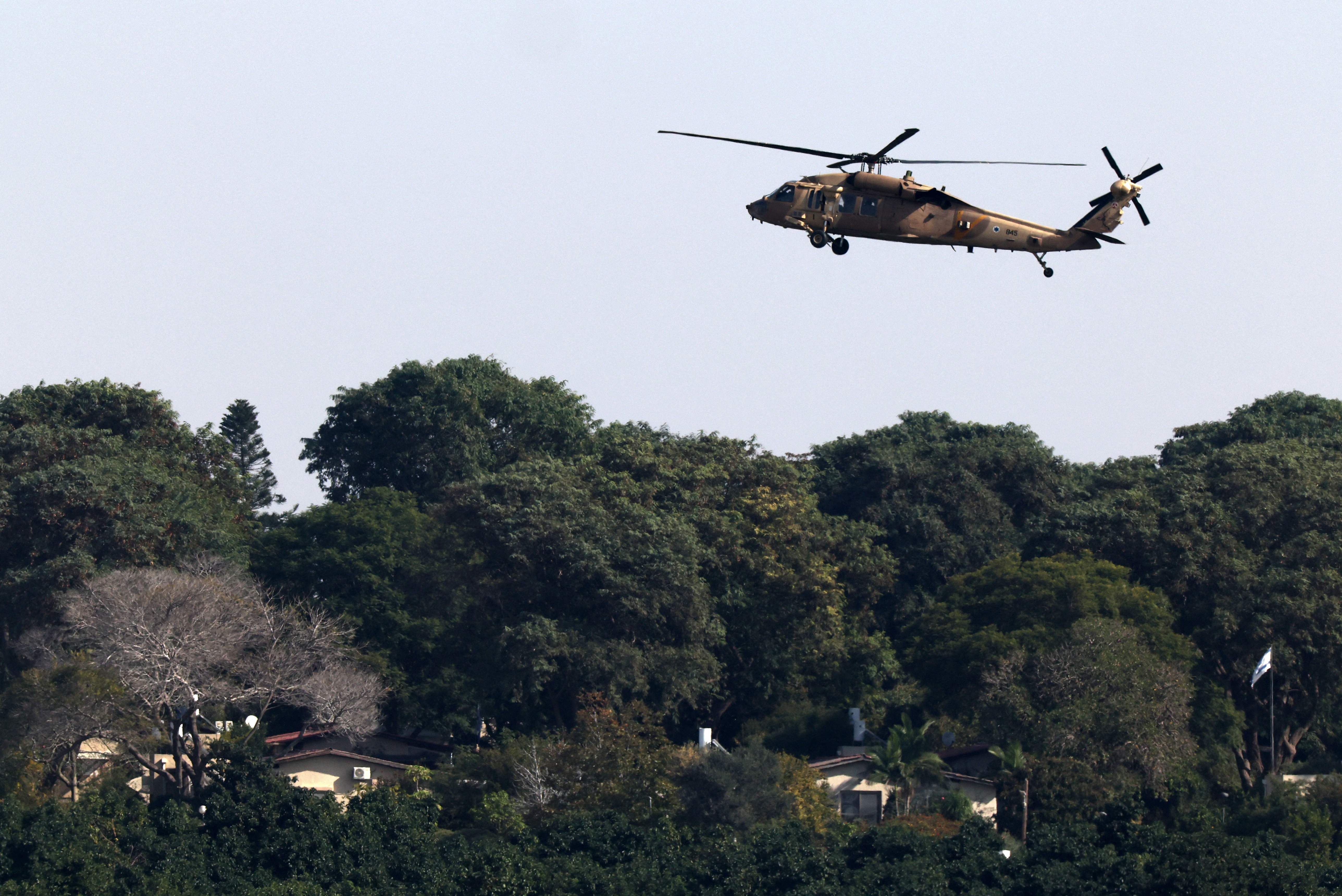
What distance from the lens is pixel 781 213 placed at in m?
38.1

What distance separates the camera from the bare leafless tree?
163ft

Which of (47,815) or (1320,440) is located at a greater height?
(1320,440)

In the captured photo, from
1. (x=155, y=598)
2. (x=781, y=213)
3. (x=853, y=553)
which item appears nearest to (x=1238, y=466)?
(x=853, y=553)

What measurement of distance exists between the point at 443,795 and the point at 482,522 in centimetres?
1050

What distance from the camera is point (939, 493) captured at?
7369cm

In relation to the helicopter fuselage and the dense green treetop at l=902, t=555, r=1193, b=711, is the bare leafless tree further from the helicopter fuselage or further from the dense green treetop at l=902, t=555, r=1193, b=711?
the helicopter fuselage

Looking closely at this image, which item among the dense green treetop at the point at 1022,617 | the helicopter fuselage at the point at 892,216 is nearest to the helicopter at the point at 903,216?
the helicopter fuselage at the point at 892,216

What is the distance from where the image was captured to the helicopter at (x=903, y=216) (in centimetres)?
3744

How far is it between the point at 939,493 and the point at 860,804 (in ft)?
75.7

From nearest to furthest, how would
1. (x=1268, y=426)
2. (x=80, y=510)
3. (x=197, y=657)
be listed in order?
(x=197, y=657) < (x=80, y=510) < (x=1268, y=426)

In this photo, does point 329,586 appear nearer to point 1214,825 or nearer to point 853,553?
point 853,553

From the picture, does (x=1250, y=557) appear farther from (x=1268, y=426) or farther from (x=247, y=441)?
(x=247, y=441)

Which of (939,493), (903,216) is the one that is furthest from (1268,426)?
(903,216)

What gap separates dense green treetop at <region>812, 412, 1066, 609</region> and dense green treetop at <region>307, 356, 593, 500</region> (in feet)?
36.2
